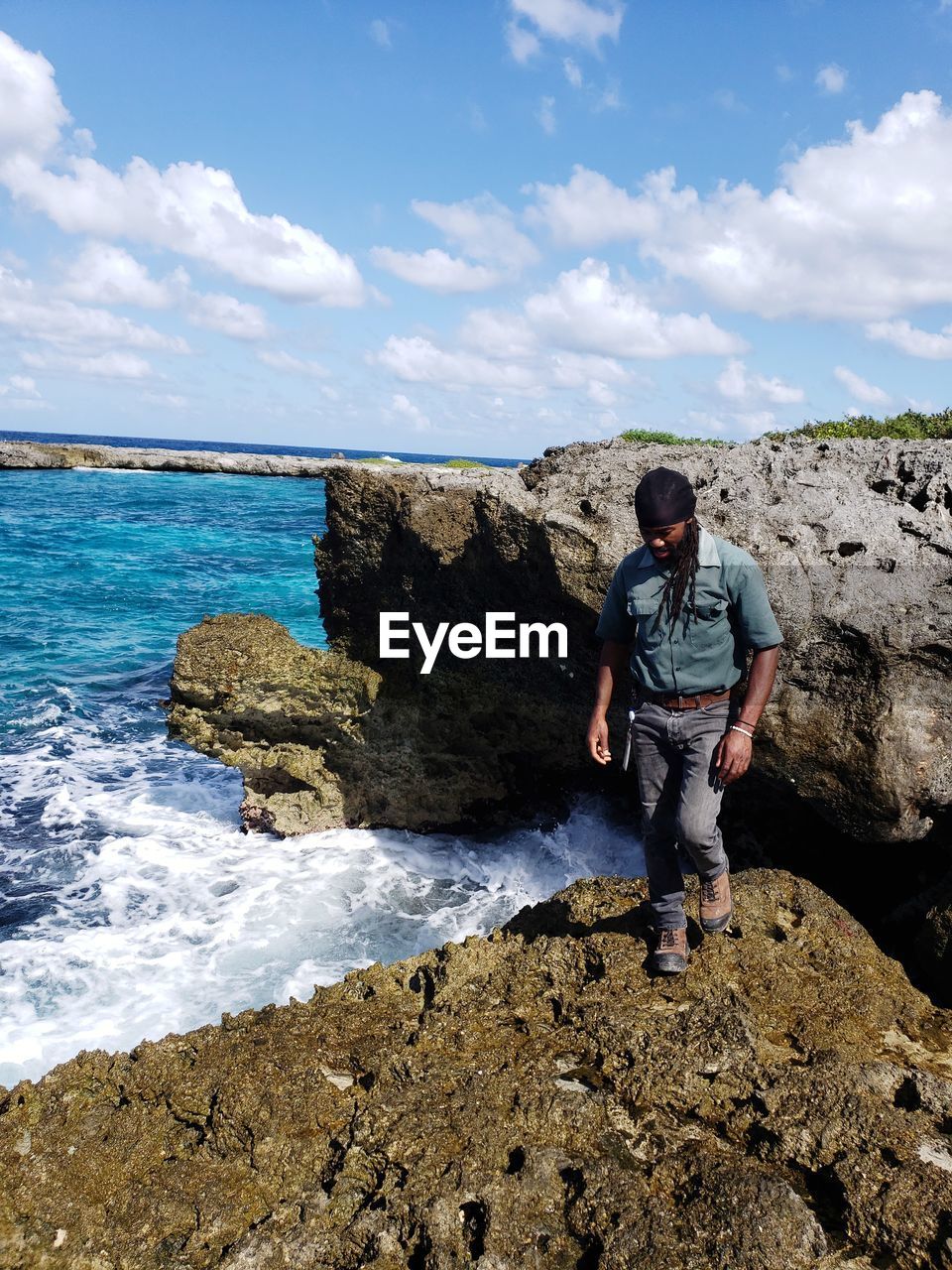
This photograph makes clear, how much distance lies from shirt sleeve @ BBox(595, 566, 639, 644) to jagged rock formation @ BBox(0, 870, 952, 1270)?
1.77 metres

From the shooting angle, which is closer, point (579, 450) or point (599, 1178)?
point (599, 1178)

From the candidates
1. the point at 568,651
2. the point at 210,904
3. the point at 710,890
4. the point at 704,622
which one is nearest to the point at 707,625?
the point at 704,622

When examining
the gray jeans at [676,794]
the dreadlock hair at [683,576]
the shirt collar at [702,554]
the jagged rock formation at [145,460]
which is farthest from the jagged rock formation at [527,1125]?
the jagged rock formation at [145,460]

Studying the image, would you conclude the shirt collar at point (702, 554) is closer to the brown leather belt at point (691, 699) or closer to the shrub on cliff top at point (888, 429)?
the brown leather belt at point (691, 699)

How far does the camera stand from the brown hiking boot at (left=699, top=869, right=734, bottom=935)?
4555 mm

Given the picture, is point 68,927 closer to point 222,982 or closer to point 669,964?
point 222,982

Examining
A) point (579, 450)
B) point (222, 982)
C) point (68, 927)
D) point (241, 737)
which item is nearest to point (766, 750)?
point (579, 450)

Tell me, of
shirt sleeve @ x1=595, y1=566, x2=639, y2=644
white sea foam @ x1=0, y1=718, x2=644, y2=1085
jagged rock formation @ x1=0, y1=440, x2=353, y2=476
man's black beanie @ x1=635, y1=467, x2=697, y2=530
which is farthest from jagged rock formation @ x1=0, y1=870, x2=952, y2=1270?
jagged rock formation @ x1=0, y1=440, x2=353, y2=476

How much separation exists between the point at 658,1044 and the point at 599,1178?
85 centimetres

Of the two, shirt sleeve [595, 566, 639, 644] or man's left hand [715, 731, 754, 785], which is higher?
shirt sleeve [595, 566, 639, 644]

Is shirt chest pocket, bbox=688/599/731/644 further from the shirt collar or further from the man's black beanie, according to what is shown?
the man's black beanie

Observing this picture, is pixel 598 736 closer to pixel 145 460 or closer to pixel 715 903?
pixel 715 903

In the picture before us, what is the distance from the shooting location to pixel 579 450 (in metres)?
8.06

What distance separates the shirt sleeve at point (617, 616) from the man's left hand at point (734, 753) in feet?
2.52
